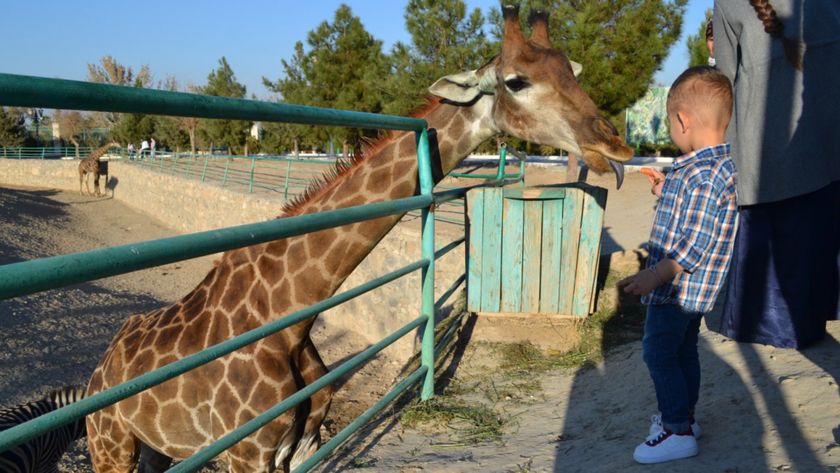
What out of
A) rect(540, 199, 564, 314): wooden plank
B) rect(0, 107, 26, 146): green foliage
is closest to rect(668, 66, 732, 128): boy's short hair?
rect(540, 199, 564, 314): wooden plank

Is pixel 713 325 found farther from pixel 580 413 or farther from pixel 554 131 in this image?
pixel 554 131

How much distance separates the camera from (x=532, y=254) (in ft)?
13.4

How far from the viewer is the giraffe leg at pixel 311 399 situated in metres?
2.63

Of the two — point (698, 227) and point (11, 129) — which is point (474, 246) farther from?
point (11, 129)

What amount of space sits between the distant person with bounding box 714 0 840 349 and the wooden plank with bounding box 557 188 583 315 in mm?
1077

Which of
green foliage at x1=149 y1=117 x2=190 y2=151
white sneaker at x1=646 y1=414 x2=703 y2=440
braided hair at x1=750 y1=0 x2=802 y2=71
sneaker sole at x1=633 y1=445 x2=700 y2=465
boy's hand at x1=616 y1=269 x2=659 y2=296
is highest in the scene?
green foliage at x1=149 y1=117 x2=190 y2=151

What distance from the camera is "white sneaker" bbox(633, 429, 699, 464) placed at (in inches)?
86.0

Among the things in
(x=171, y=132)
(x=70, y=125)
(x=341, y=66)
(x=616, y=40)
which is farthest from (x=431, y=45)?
(x=70, y=125)

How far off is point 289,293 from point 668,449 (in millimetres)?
1642

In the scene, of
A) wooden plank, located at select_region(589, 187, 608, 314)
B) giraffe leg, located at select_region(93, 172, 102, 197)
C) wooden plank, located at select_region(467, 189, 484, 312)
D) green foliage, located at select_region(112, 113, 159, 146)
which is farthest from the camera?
green foliage, located at select_region(112, 113, 159, 146)

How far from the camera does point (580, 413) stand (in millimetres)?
2961

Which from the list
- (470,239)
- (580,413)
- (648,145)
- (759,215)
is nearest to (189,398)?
(580,413)

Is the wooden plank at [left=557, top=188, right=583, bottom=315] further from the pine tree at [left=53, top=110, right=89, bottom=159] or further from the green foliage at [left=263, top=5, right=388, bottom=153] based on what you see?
the pine tree at [left=53, top=110, right=89, bottom=159]

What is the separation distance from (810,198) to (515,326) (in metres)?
2.08
